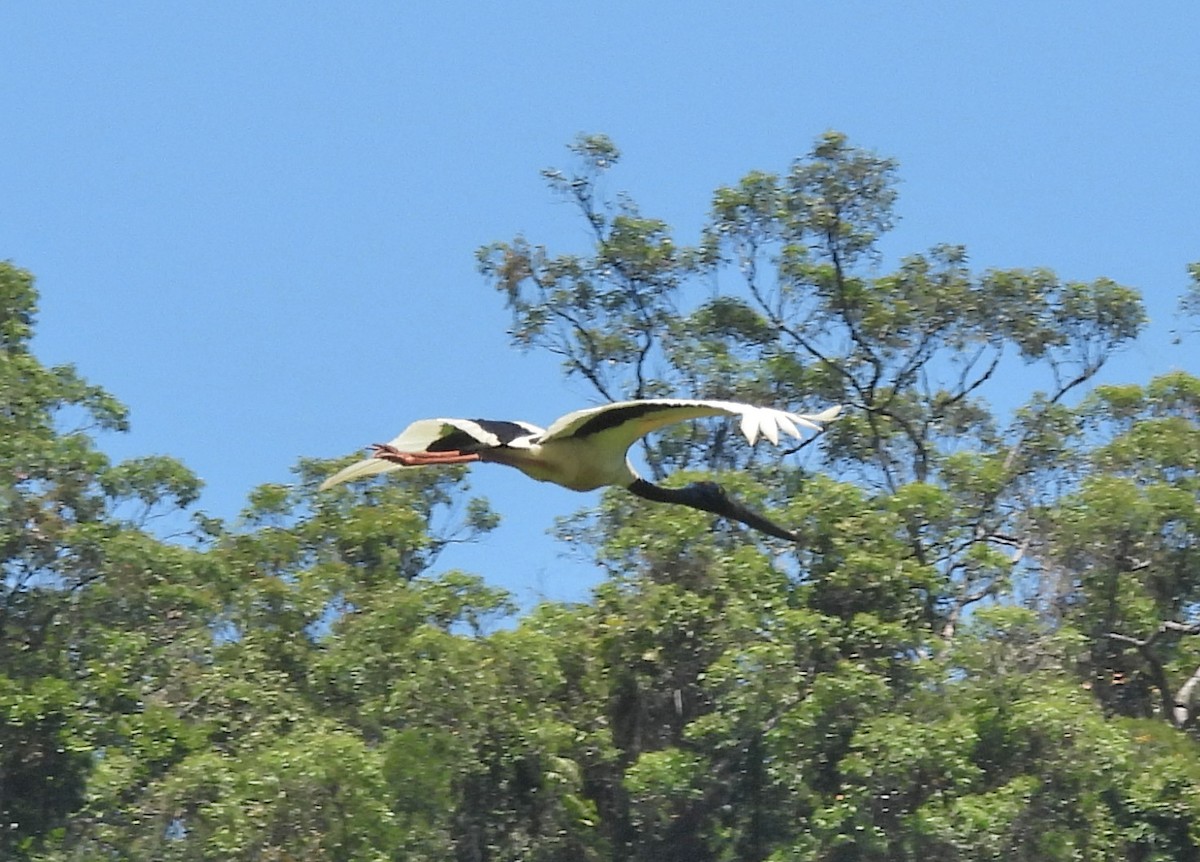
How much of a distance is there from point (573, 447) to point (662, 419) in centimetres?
41

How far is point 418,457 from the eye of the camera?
705 centimetres

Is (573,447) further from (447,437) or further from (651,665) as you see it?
(651,665)

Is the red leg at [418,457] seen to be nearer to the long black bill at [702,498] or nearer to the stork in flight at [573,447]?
the stork in flight at [573,447]

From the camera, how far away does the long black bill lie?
782 centimetres

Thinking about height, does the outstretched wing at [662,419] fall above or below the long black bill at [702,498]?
below

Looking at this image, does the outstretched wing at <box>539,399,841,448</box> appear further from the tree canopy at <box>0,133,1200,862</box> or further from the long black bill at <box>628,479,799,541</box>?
the tree canopy at <box>0,133,1200,862</box>

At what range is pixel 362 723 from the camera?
12945 mm

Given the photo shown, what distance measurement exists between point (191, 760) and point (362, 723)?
1091mm

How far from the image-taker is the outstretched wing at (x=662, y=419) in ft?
20.3

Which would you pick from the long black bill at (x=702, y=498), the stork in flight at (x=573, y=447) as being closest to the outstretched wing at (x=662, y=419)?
the stork in flight at (x=573, y=447)

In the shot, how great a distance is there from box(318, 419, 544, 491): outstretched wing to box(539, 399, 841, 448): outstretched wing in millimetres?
263

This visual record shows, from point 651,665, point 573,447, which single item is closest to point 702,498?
point 573,447

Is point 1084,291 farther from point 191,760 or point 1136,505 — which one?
point 191,760

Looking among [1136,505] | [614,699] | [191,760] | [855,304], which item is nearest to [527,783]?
[614,699]
